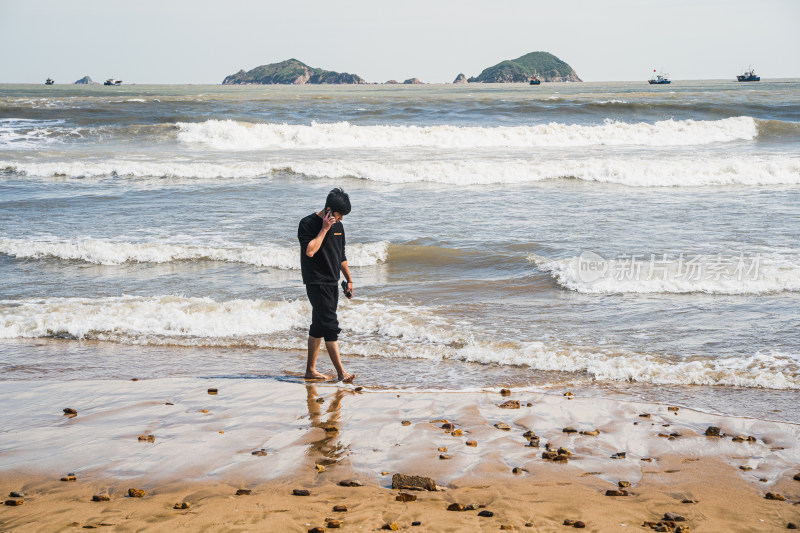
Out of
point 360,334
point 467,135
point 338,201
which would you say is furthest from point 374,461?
point 467,135

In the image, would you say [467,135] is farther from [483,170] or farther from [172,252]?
[172,252]

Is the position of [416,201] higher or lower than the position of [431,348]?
higher

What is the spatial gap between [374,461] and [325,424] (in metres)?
0.75

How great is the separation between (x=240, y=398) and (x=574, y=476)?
276 cm

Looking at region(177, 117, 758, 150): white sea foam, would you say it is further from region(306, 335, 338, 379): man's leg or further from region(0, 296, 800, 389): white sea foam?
region(306, 335, 338, 379): man's leg

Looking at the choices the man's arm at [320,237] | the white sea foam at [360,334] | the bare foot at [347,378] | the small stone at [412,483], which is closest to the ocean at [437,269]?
the white sea foam at [360,334]

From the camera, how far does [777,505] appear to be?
3.38 m

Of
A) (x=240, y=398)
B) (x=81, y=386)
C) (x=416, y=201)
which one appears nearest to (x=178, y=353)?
(x=81, y=386)

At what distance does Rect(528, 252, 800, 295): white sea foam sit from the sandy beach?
3737 mm

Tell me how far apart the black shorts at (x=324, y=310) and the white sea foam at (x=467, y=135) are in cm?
2020

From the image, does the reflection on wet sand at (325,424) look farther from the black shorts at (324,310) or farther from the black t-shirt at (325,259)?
the black t-shirt at (325,259)

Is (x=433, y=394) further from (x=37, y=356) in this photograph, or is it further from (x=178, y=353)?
(x=37, y=356)

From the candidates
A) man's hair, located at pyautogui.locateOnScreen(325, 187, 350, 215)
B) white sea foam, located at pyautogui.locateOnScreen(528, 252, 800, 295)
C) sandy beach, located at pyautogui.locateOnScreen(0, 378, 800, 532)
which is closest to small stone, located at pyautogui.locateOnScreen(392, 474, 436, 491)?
sandy beach, located at pyautogui.locateOnScreen(0, 378, 800, 532)

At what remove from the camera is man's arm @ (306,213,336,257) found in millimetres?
5270
